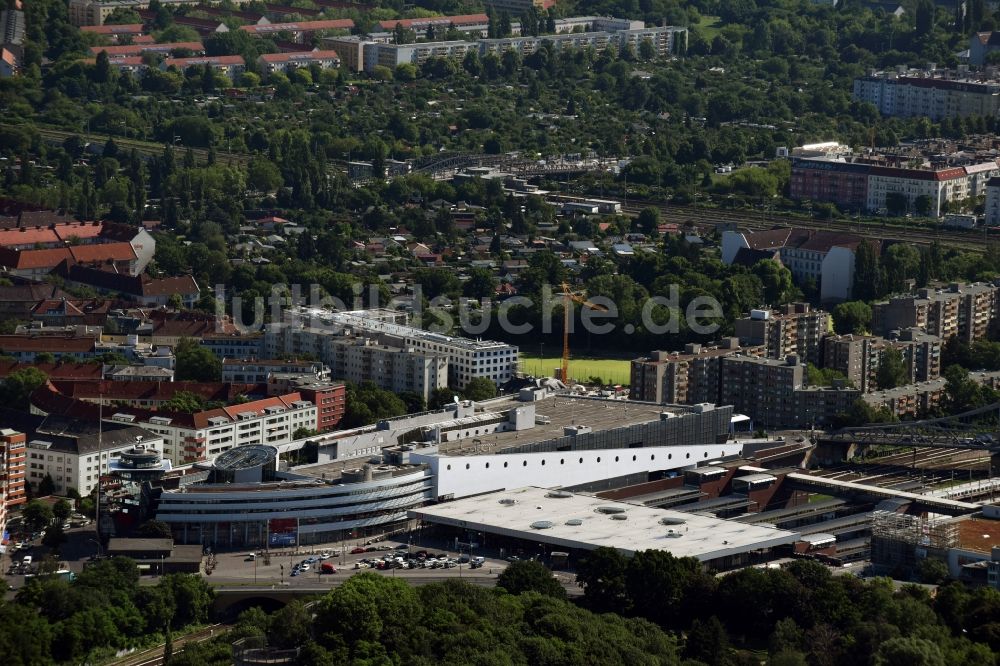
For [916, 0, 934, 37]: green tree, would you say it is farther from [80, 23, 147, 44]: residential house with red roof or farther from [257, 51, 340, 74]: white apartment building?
[80, 23, 147, 44]: residential house with red roof

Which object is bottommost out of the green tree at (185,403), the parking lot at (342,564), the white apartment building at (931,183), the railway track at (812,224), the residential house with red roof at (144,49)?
the parking lot at (342,564)

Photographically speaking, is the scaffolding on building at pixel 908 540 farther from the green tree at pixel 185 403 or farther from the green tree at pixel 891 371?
the green tree at pixel 185 403

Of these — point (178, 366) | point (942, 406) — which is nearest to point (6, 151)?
point (178, 366)

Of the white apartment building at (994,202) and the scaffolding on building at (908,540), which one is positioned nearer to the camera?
the scaffolding on building at (908,540)

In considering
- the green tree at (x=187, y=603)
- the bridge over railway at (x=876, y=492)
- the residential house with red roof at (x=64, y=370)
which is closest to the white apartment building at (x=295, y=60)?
the residential house with red roof at (x=64, y=370)

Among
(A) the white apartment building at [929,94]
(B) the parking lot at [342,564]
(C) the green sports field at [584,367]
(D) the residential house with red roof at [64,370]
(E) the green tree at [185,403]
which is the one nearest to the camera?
(B) the parking lot at [342,564]

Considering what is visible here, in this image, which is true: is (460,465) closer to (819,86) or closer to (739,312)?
(739,312)

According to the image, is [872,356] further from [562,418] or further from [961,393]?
[562,418]
